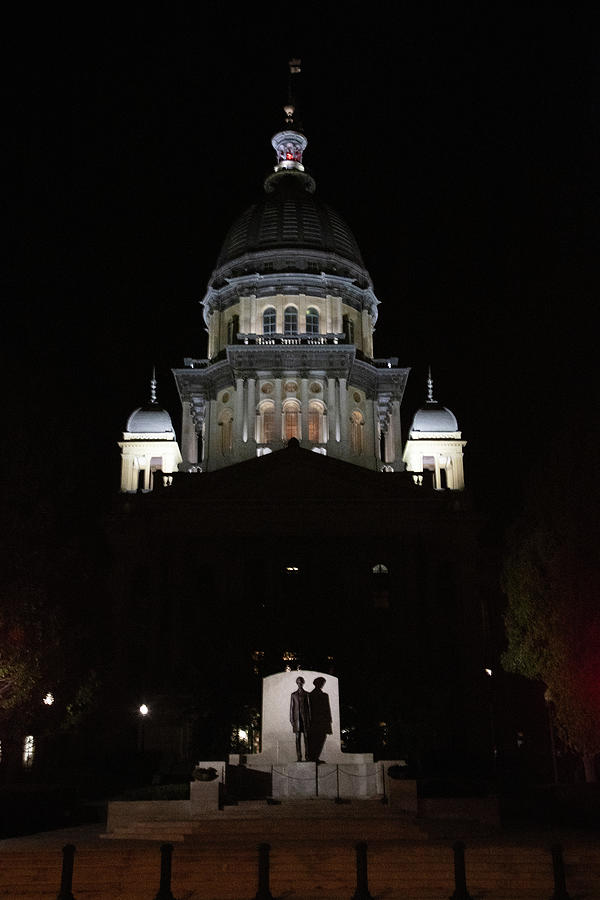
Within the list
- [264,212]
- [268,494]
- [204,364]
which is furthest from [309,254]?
[268,494]

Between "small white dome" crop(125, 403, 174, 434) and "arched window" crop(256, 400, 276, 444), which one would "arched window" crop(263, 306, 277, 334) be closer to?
"arched window" crop(256, 400, 276, 444)

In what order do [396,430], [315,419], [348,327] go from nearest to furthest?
[315,419] → [396,430] → [348,327]

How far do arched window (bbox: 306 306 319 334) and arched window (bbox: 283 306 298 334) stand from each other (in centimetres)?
90

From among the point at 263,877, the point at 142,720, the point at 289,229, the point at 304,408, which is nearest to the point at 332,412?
→ the point at 304,408

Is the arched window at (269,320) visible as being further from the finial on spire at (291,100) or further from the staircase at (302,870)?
the staircase at (302,870)

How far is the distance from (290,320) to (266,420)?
874 centimetres

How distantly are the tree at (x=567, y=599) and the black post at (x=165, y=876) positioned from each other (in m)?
22.2

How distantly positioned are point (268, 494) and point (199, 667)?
1463 cm

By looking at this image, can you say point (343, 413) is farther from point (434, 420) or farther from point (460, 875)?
point (460, 875)

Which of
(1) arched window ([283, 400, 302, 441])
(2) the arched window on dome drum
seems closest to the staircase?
(1) arched window ([283, 400, 302, 441])

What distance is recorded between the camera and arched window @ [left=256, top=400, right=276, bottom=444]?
72250 mm

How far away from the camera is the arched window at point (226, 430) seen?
7356cm

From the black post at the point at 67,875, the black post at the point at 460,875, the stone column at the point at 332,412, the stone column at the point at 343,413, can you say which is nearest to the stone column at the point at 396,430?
the stone column at the point at 343,413

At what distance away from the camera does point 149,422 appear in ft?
241
